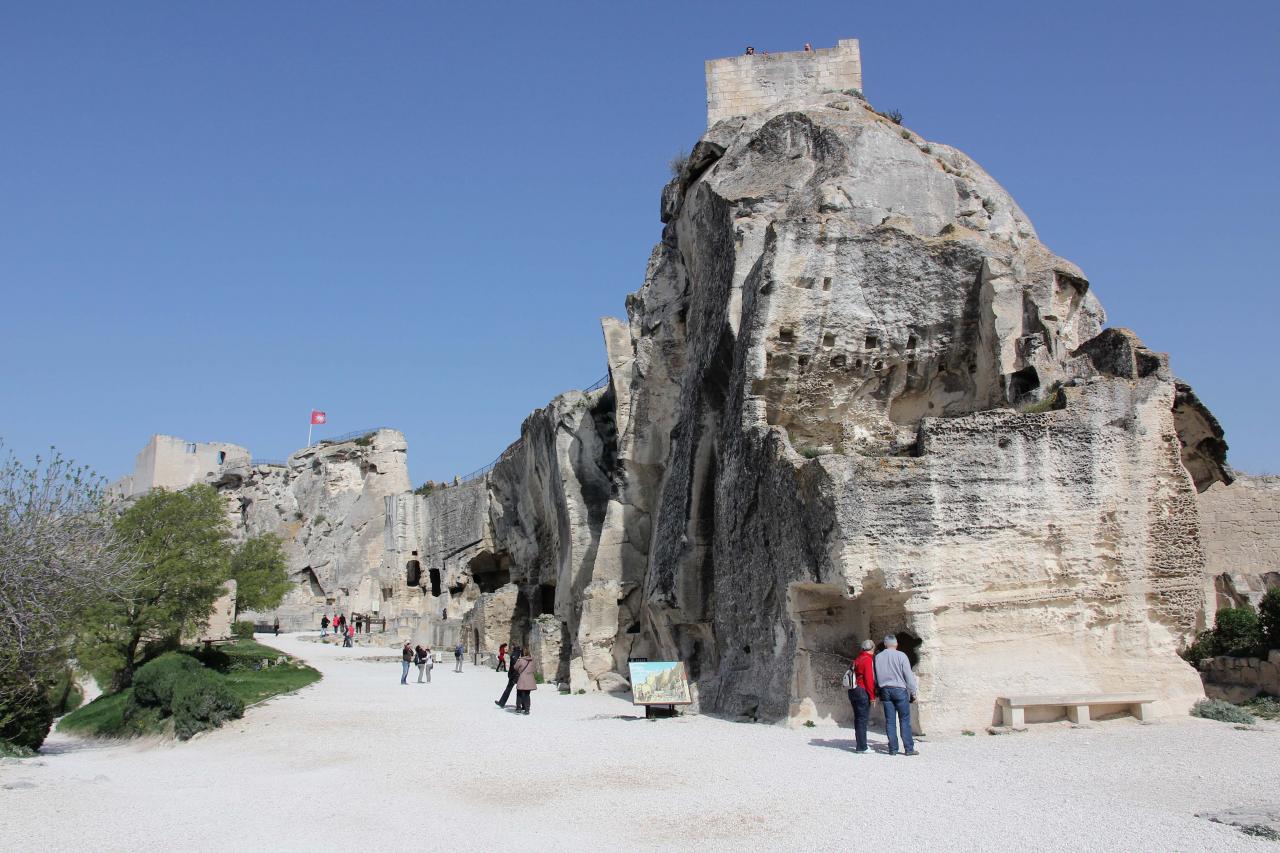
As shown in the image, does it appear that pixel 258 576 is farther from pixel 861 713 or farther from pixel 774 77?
pixel 861 713

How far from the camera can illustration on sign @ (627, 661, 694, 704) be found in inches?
554

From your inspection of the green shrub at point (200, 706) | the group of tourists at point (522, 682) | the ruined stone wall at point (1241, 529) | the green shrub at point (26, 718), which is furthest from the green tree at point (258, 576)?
the ruined stone wall at point (1241, 529)

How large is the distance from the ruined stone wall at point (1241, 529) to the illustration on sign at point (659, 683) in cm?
1079

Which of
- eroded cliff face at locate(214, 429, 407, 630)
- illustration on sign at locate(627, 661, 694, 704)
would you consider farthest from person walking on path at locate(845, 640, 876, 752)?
eroded cliff face at locate(214, 429, 407, 630)

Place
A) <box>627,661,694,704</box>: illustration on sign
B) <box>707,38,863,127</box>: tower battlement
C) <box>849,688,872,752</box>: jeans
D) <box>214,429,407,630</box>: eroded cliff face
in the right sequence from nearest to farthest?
<box>849,688,872,752</box>: jeans
<box>627,661,694,704</box>: illustration on sign
<box>707,38,863,127</box>: tower battlement
<box>214,429,407,630</box>: eroded cliff face

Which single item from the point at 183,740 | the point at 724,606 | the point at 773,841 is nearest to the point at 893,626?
the point at 724,606

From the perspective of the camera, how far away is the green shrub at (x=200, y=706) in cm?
1491

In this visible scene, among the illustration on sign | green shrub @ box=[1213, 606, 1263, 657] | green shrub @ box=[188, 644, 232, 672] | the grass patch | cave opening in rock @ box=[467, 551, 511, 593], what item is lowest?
the grass patch

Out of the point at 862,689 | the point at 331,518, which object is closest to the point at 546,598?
the point at 331,518

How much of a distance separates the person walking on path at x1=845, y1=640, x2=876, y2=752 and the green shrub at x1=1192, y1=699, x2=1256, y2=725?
4099mm

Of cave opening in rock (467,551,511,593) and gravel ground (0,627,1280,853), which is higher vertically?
cave opening in rock (467,551,511,593)

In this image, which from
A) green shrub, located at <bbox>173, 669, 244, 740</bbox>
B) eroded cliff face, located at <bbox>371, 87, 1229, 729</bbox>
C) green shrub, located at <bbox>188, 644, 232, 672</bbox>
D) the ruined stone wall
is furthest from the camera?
green shrub, located at <bbox>188, 644, 232, 672</bbox>

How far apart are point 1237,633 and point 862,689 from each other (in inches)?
296

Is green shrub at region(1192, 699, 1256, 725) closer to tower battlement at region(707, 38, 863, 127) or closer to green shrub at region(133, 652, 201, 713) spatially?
green shrub at region(133, 652, 201, 713)
